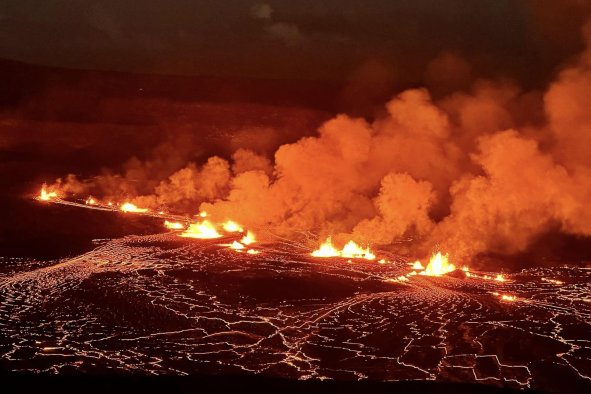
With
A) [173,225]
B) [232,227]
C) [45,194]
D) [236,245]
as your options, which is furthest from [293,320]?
[45,194]

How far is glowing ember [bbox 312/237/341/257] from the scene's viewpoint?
18.1m

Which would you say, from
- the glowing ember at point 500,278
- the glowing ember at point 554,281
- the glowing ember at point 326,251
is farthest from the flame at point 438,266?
the glowing ember at point 326,251

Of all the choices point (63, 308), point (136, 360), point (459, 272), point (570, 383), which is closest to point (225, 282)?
point (63, 308)

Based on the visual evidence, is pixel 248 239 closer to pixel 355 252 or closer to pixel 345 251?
pixel 345 251

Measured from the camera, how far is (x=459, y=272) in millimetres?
15875

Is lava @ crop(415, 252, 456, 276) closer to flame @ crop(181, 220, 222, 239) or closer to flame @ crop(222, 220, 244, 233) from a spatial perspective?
flame @ crop(181, 220, 222, 239)

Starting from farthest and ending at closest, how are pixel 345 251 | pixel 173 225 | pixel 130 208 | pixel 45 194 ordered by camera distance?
1. pixel 45 194
2. pixel 130 208
3. pixel 173 225
4. pixel 345 251

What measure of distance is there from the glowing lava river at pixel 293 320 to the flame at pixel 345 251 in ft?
3.01

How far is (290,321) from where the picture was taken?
11.4 m

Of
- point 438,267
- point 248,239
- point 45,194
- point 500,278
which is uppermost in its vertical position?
A: point 45,194

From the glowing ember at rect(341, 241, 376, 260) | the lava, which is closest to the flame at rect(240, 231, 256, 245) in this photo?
the glowing ember at rect(341, 241, 376, 260)

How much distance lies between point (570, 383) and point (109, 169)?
32018 mm

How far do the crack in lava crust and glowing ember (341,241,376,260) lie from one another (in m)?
0.86

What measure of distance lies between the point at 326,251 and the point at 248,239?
318cm
